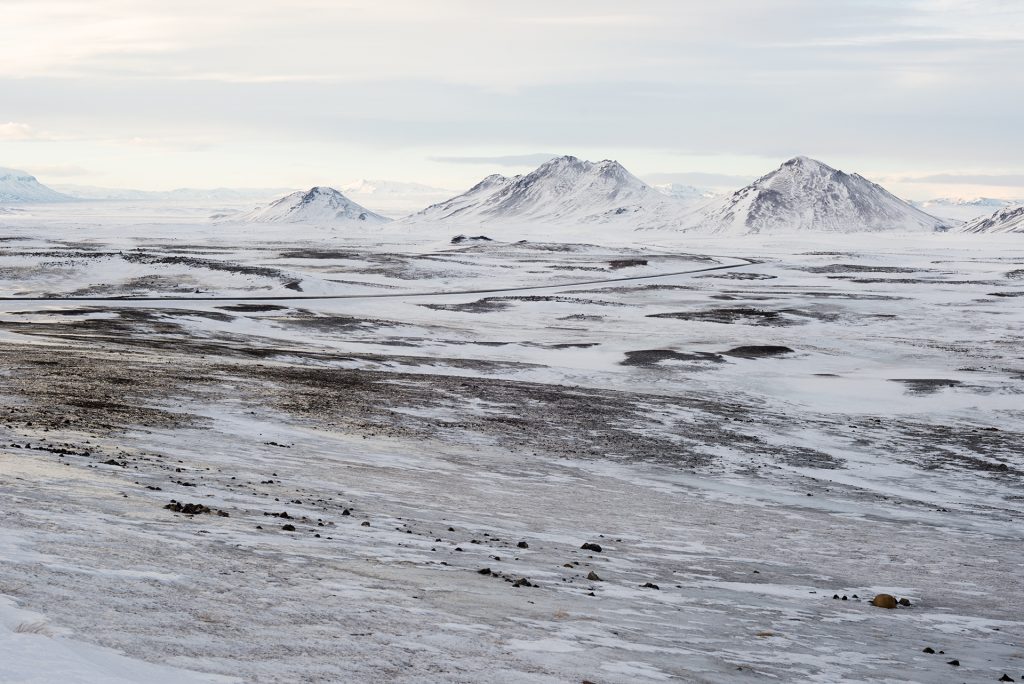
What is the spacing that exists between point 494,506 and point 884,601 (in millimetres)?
6513

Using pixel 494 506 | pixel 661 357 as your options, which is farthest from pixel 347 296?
pixel 494 506

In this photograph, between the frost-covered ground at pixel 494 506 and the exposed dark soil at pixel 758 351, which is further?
the exposed dark soil at pixel 758 351

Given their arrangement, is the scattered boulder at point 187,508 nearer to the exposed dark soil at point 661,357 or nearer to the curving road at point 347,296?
the exposed dark soil at point 661,357

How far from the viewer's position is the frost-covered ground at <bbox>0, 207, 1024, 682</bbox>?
9.29m

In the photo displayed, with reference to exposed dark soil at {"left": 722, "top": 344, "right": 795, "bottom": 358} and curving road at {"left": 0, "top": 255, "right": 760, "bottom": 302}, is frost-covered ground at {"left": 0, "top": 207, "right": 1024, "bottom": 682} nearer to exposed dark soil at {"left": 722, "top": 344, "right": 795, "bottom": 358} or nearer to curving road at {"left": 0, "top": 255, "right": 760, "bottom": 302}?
exposed dark soil at {"left": 722, "top": 344, "right": 795, "bottom": 358}

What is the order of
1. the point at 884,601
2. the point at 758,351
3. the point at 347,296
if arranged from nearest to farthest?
the point at 884,601, the point at 758,351, the point at 347,296

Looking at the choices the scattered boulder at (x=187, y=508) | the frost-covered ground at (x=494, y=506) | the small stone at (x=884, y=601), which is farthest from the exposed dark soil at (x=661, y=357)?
the scattered boulder at (x=187, y=508)

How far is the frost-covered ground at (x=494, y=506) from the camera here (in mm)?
9289

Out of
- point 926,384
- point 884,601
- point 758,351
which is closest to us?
point 884,601

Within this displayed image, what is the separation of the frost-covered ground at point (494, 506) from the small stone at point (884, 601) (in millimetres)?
206

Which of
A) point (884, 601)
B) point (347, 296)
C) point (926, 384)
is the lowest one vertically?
point (884, 601)

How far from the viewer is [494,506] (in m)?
17.5

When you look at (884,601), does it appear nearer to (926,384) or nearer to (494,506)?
(494,506)

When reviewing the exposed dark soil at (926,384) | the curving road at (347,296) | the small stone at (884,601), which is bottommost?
the small stone at (884,601)
